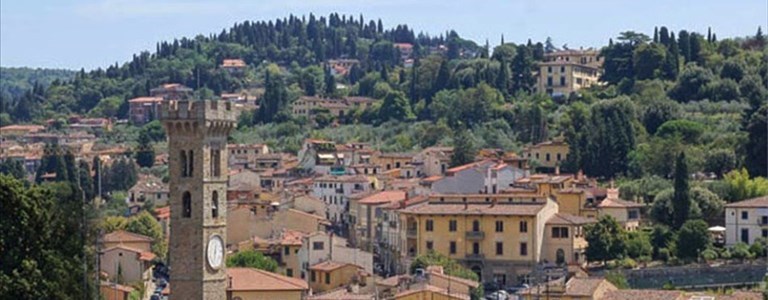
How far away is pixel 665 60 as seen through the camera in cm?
7694

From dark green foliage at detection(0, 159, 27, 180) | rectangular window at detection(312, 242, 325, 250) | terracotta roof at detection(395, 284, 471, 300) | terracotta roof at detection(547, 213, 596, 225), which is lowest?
terracotta roof at detection(395, 284, 471, 300)

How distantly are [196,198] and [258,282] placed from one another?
1055 cm

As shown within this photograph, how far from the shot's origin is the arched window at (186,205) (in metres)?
28.9

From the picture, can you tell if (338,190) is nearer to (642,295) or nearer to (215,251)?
(642,295)


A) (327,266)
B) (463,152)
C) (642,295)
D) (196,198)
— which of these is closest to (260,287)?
(327,266)

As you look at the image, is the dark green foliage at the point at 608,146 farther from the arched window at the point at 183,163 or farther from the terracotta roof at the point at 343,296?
the arched window at the point at 183,163

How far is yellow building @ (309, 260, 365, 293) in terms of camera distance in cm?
4528

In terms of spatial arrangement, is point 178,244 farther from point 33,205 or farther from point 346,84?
point 346,84

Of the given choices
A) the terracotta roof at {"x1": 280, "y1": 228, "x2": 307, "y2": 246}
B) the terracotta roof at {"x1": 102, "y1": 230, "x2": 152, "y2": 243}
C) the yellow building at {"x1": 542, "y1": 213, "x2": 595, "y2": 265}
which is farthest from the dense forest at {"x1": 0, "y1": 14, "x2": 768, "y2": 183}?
the terracotta roof at {"x1": 102, "y1": 230, "x2": 152, "y2": 243}

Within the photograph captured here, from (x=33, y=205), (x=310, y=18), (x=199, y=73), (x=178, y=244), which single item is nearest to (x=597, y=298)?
(x=178, y=244)

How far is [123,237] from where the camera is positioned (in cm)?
4878

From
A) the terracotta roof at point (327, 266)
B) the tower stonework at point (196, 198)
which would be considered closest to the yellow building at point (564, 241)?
the terracotta roof at point (327, 266)

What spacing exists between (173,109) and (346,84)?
9815 cm

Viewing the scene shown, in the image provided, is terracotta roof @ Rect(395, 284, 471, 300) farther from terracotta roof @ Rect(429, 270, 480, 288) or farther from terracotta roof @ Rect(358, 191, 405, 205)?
terracotta roof @ Rect(358, 191, 405, 205)
